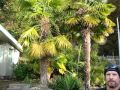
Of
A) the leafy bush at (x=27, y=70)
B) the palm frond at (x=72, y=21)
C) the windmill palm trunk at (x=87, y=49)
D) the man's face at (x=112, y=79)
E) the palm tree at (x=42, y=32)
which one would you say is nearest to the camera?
the man's face at (x=112, y=79)

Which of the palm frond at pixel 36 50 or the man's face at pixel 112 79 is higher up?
the palm frond at pixel 36 50

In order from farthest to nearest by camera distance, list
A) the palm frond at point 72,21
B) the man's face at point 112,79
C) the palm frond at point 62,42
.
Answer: the palm frond at point 72,21 → the palm frond at point 62,42 → the man's face at point 112,79

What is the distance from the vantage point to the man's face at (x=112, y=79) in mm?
4516

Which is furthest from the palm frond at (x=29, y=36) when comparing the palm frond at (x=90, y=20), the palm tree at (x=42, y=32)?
the palm frond at (x=90, y=20)

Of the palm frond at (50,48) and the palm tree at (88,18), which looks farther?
the palm tree at (88,18)

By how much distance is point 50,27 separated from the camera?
21.0 meters

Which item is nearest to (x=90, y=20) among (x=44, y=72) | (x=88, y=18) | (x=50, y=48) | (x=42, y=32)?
(x=88, y=18)

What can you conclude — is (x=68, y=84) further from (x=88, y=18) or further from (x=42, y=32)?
(x=88, y=18)

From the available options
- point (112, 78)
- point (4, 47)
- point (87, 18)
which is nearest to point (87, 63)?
point (87, 18)

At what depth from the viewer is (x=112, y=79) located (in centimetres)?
454

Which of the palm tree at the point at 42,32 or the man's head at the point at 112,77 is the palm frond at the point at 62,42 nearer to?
the palm tree at the point at 42,32

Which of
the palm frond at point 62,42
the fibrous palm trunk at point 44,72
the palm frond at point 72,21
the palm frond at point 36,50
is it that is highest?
the palm frond at point 72,21

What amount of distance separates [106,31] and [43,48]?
4.21 m

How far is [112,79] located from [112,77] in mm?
34
